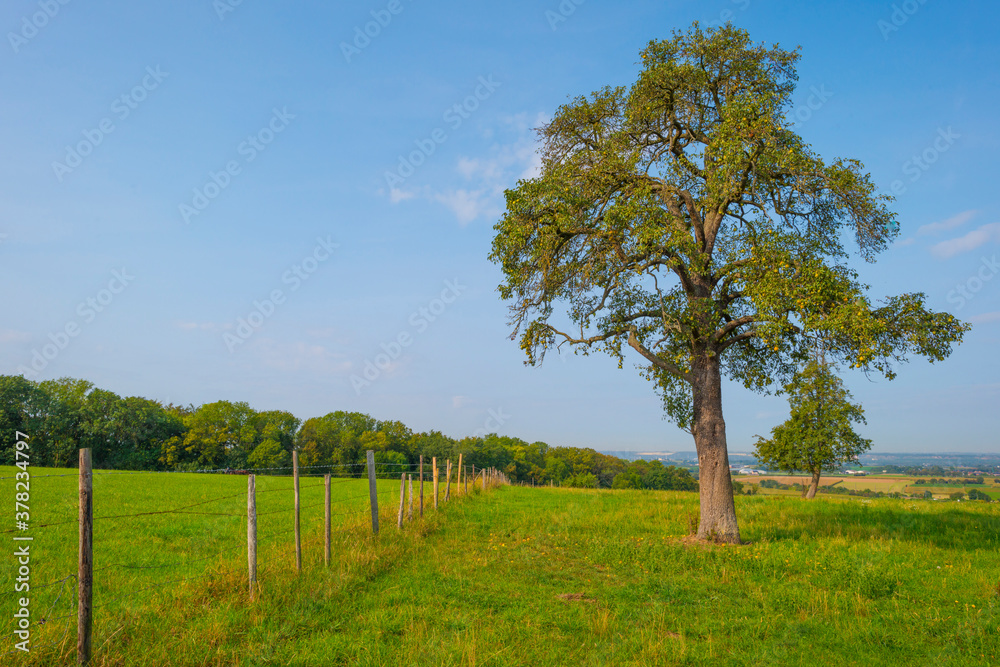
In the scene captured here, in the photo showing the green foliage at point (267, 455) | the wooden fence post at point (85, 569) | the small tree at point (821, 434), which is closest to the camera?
the wooden fence post at point (85, 569)

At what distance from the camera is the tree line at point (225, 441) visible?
69125 mm

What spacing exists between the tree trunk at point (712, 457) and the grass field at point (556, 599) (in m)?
0.73

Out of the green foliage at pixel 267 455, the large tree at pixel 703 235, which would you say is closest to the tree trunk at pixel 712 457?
the large tree at pixel 703 235

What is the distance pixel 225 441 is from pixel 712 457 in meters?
91.9

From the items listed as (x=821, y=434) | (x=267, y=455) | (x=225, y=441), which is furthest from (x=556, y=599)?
(x=225, y=441)

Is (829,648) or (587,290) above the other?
(587,290)

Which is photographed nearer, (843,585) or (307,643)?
(307,643)

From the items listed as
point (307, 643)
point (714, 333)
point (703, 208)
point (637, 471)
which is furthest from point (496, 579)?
point (637, 471)

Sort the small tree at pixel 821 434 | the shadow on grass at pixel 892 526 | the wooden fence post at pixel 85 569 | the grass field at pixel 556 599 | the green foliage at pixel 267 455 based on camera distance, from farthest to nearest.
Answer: the green foliage at pixel 267 455
the small tree at pixel 821 434
the shadow on grass at pixel 892 526
the grass field at pixel 556 599
the wooden fence post at pixel 85 569

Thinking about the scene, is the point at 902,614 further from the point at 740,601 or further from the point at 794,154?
the point at 794,154

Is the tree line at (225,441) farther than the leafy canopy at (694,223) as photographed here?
Yes

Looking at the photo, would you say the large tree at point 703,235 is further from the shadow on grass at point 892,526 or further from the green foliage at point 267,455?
the green foliage at point 267,455

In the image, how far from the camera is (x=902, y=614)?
26.0 ft

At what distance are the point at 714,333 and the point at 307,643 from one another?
11874 millimetres
